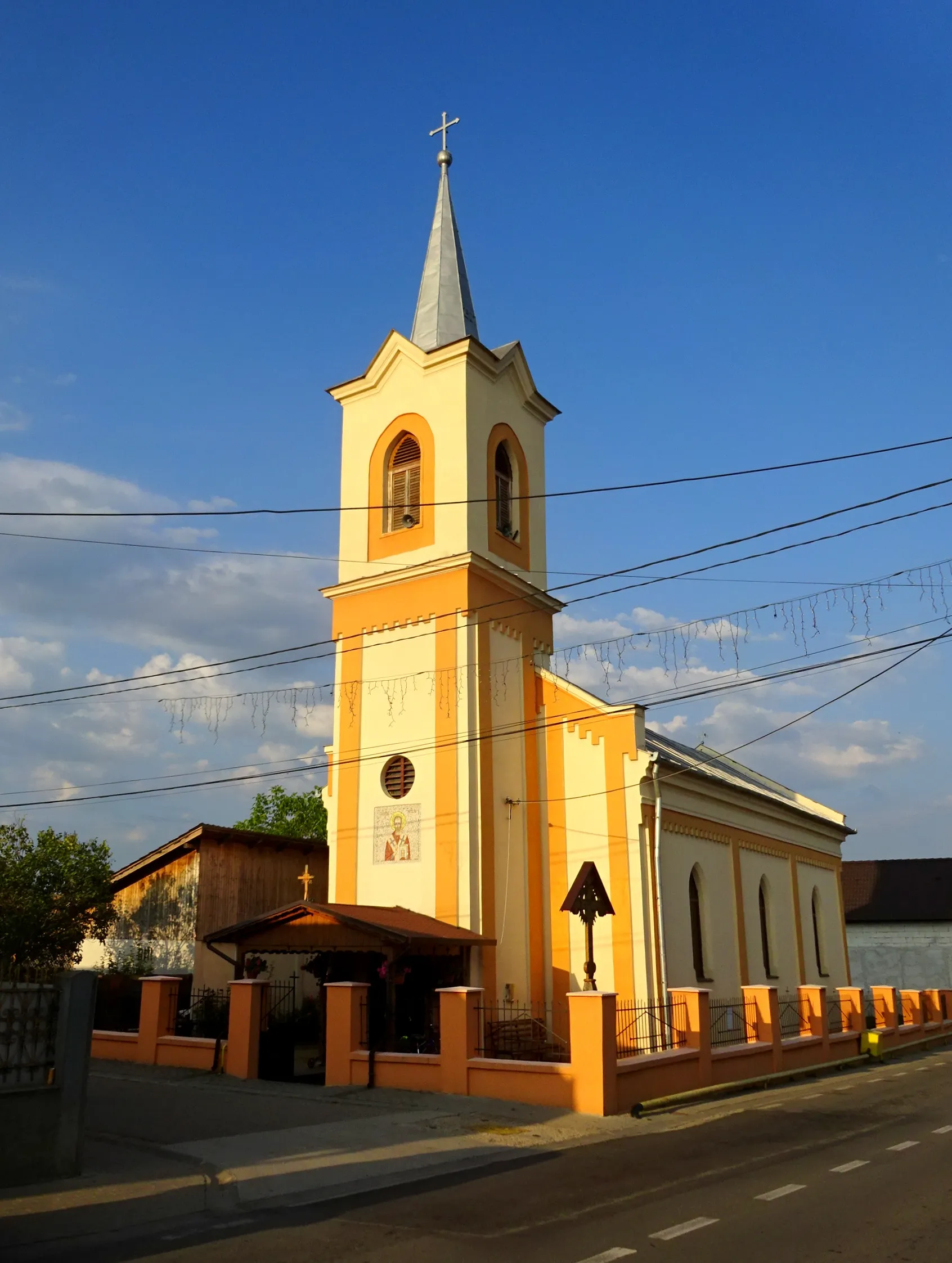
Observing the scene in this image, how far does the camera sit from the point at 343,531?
25438mm

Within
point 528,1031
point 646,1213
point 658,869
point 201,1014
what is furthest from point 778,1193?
point 201,1014

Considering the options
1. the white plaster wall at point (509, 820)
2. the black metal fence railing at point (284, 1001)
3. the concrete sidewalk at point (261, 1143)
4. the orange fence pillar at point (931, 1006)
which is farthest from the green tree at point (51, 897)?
the orange fence pillar at point (931, 1006)

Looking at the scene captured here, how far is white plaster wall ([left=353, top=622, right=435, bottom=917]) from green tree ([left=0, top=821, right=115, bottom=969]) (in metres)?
7.45

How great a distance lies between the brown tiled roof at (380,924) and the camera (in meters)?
18.1

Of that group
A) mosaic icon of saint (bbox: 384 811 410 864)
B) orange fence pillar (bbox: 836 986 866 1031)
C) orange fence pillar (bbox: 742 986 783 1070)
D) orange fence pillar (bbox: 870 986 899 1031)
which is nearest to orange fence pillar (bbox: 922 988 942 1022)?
orange fence pillar (bbox: 870 986 899 1031)

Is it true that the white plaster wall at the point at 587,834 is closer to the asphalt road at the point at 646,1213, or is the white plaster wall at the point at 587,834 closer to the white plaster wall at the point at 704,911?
the white plaster wall at the point at 704,911

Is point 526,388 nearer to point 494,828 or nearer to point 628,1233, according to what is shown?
point 494,828

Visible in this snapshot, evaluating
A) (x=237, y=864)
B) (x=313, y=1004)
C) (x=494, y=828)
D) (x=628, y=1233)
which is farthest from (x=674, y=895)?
(x=628, y=1233)

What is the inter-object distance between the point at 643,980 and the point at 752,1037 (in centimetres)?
232

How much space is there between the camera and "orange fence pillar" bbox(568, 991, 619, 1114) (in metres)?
14.6

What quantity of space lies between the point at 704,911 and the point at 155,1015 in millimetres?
12224

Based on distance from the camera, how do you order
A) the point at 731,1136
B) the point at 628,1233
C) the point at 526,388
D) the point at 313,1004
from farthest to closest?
the point at 526,388 → the point at 313,1004 → the point at 731,1136 → the point at 628,1233

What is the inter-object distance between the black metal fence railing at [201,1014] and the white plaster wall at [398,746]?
12.2 ft

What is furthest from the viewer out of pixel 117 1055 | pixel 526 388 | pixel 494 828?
pixel 526 388
